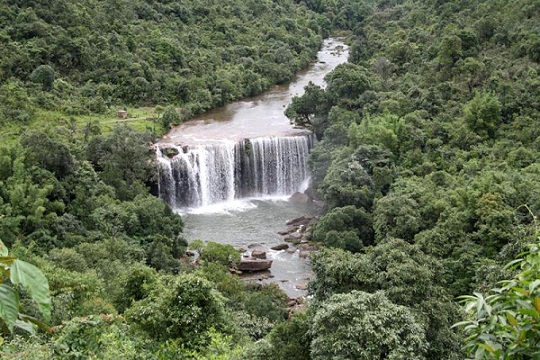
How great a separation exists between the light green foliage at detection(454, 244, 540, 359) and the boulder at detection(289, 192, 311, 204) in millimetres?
27389

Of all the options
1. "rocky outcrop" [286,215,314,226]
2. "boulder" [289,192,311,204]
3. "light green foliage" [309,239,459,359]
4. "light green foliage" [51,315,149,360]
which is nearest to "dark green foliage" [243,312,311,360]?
"light green foliage" [309,239,459,359]

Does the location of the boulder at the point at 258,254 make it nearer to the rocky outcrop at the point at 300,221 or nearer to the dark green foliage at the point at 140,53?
the rocky outcrop at the point at 300,221

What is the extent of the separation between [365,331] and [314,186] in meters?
20.5

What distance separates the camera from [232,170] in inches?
1217

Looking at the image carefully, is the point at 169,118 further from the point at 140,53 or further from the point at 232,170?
the point at 140,53

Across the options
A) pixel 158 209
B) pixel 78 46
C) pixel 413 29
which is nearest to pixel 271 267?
pixel 158 209

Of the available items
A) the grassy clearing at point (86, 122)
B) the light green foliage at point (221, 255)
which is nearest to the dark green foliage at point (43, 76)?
the grassy clearing at point (86, 122)

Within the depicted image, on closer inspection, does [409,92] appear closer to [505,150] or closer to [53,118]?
[505,150]

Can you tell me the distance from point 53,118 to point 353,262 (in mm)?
22737

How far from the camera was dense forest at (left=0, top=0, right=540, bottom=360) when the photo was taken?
9758 millimetres

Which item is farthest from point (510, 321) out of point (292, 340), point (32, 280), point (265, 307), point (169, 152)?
point (169, 152)

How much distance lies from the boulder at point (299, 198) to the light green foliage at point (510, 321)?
89.9 feet

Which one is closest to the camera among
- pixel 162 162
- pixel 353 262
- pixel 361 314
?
pixel 361 314

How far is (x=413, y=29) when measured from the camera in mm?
43875
